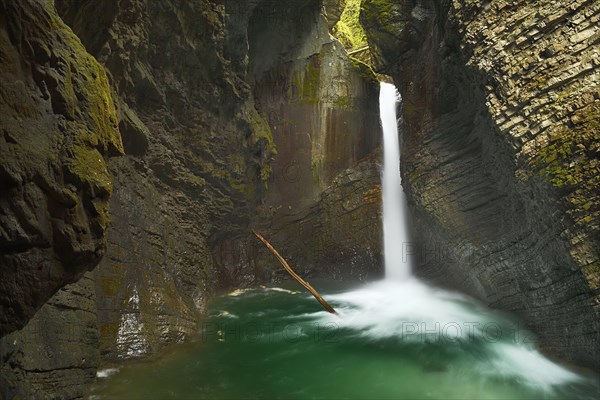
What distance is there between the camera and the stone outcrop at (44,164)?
3.16 m

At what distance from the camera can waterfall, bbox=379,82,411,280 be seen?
15.1m

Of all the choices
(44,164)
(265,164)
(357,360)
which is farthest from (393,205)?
(44,164)

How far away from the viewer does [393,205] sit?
51.3 feet

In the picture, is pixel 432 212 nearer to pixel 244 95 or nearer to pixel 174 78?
pixel 244 95

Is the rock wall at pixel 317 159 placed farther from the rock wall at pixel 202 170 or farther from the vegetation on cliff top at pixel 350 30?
the vegetation on cliff top at pixel 350 30

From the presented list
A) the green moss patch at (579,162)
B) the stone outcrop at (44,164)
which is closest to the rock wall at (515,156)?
the green moss patch at (579,162)

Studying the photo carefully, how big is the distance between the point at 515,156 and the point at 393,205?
7.90 meters

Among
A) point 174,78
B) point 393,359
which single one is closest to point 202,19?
point 174,78

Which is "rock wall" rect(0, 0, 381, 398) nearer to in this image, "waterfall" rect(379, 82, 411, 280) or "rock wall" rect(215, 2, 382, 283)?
"rock wall" rect(215, 2, 382, 283)

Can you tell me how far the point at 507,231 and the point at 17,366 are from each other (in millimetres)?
9624

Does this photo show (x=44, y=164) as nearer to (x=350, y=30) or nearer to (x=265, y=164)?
(x=265, y=164)

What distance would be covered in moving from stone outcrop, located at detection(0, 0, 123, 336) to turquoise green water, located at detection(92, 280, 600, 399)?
11.3 feet

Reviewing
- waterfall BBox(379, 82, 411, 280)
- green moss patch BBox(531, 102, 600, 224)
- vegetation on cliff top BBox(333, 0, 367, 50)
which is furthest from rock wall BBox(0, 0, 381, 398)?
green moss patch BBox(531, 102, 600, 224)

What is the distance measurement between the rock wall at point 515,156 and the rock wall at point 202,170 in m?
4.65
